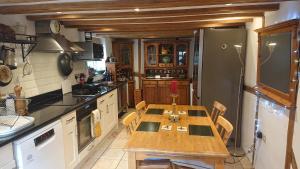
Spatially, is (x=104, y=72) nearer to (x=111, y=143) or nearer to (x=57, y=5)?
(x=111, y=143)

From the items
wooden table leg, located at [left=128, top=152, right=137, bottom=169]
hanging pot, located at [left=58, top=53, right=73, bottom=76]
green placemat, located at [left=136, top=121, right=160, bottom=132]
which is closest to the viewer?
wooden table leg, located at [left=128, top=152, right=137, bottom=169]

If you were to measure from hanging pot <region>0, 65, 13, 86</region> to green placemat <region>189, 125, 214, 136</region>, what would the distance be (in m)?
2.04

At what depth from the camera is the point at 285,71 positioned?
80.8 inches

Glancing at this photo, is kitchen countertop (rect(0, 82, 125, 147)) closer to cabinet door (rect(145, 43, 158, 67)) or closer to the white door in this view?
the white door

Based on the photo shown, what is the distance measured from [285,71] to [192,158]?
1.22m

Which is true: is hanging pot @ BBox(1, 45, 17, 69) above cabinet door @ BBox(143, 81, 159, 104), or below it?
above

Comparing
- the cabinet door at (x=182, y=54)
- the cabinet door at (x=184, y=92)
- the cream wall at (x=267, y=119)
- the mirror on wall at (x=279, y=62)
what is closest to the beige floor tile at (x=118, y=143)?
the cream wall at (x=267, y=119)

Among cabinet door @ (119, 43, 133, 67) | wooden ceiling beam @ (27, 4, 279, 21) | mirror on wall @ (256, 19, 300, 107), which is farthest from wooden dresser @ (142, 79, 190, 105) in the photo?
wooden ceiling beam @ (27, 4, 279, 21)

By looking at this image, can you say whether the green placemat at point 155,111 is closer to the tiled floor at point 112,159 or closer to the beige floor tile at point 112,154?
the tiled floor at point 112,159

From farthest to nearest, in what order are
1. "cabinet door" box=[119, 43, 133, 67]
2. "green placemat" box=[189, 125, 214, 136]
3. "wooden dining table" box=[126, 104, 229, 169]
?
"cabinet door" box=[119, 43, 133, 67]
"green placemat" box=[189, 125, 214, 136]
"wooden dining table" box=[126, 104, 229, 169]

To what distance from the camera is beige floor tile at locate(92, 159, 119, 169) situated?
9.88ft

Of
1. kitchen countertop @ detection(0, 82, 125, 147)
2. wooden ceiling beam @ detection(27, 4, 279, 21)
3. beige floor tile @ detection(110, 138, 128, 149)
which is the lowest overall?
beige floor tile @ detection(110, 138, 128, 149)

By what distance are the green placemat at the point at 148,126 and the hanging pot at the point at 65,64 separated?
6.06 feet

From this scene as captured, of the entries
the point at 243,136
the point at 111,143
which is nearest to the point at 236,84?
the point at 243,136
